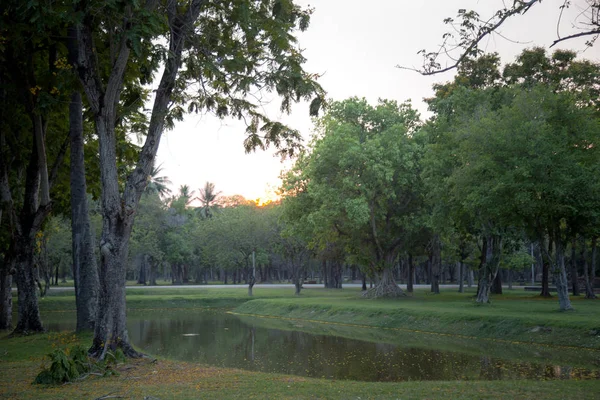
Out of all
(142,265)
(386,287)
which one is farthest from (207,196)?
(386,287)

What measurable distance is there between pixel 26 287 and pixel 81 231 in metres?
3.55

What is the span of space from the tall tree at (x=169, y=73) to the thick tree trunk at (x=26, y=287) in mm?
7062

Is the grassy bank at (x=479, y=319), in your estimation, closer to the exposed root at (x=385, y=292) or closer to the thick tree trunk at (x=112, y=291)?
the exposed root at (x=385, y=292)

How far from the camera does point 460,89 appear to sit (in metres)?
36.3

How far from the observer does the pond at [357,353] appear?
637 inches

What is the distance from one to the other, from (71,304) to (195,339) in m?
22.9

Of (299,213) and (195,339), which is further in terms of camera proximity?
(299,213)

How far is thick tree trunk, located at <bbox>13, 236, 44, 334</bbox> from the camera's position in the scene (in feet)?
66.5

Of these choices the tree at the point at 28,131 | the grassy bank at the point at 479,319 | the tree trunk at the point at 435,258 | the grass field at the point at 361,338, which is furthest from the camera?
the tree trunk at the point at 435,258

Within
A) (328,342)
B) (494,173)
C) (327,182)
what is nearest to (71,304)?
(327,182)

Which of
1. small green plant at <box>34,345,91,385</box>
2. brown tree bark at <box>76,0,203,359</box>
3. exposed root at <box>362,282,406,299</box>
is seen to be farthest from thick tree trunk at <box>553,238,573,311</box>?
small green plant at <box>34,345,91,385</box>

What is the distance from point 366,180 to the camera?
3950cm

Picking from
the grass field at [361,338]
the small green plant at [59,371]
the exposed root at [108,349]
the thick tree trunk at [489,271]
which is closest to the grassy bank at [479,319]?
the grass field at [361,338]

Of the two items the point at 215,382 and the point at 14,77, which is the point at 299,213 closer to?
the point at 14,77
